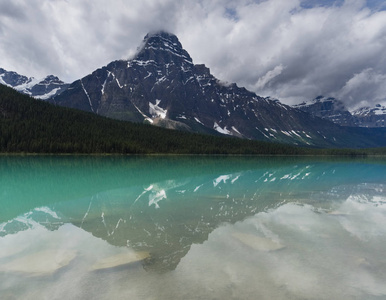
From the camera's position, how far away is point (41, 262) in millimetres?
11836

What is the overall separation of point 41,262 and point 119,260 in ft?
10.6

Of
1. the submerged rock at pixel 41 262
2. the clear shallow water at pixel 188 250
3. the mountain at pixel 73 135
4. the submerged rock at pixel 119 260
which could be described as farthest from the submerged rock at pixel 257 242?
the mountain at pixel 73 135

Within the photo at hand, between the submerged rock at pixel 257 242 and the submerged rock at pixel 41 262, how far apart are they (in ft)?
28.4

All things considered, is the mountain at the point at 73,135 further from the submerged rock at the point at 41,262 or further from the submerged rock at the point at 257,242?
the submerged rock at the point at 257,242

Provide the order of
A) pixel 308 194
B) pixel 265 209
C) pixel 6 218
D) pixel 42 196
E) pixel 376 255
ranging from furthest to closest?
pixel 308 194 → pixel 42 196 → pixel 265 209 → pixel 6 218 → pixel 376 255

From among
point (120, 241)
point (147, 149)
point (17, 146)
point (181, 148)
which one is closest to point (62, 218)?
point (120, 241)

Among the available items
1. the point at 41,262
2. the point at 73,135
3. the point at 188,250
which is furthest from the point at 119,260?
the point at 73,135

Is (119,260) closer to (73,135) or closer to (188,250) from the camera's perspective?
(188,250)

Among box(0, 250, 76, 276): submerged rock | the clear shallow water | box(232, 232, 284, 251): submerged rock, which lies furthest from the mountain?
box(232, 232, 284, 251): submerged rock

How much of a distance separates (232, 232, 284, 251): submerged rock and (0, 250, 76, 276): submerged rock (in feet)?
28.4

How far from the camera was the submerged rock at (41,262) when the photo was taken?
11023mm

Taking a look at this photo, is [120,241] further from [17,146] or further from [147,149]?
[147,149]

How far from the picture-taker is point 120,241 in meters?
14.8

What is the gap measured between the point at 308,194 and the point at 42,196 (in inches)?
1164
